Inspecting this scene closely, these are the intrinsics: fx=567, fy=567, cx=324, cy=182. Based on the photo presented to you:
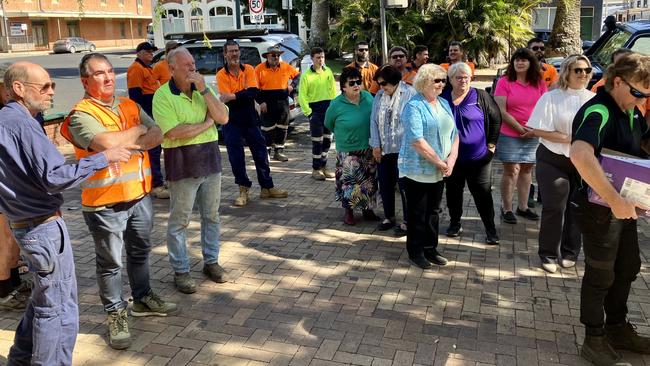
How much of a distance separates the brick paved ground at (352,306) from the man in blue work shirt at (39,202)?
599 millimetres

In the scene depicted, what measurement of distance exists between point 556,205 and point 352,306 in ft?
6.44

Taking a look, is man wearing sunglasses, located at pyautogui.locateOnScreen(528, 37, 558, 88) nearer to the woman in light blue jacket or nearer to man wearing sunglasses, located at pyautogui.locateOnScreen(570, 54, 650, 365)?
the woman in light blue jacket

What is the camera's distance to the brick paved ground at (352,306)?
3.61 m

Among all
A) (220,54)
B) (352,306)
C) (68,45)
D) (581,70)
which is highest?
(68,45)

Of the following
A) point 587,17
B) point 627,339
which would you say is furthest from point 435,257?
point 587,17

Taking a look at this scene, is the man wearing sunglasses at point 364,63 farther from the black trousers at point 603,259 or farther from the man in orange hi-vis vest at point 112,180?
the black trousers at point 603,259

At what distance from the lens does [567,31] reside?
15.2 metres

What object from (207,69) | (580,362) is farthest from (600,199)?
(207,69)

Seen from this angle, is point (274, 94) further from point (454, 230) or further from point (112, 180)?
point (112, 180)

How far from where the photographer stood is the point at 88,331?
3.97 metres

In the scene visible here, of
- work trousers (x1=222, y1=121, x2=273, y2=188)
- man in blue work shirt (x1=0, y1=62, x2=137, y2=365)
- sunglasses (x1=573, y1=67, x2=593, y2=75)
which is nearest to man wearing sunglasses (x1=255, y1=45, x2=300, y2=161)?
work trousers (x1=222, y1=121, x2=273, y2=188)

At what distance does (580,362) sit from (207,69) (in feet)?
26.3

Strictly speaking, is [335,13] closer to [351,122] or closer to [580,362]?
[351,122]

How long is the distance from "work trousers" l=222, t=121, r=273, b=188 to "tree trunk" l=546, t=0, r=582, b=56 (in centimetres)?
1119
